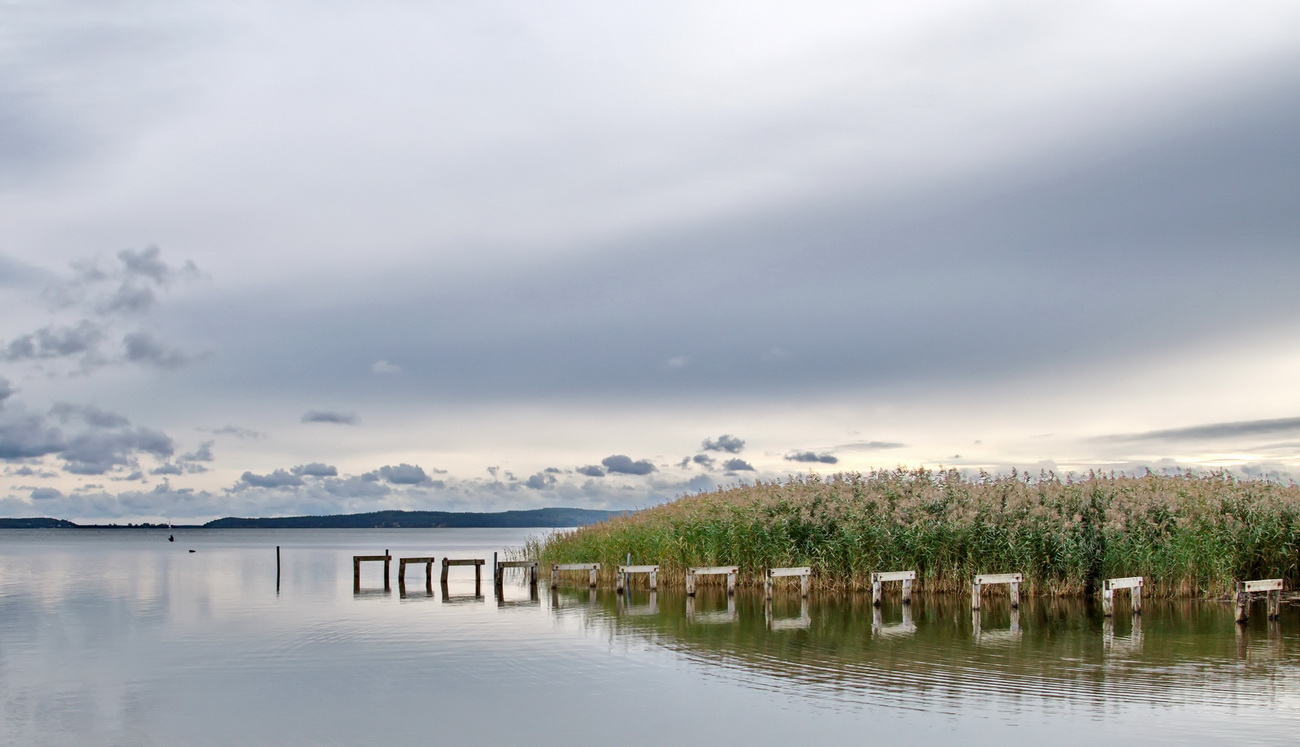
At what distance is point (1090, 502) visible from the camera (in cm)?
3041

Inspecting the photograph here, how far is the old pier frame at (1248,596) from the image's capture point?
22.8m

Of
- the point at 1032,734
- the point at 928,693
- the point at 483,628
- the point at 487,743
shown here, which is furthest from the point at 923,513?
the point at 487,743

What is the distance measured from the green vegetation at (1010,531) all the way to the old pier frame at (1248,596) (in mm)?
3599

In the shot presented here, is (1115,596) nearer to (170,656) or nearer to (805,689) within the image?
(805,689)

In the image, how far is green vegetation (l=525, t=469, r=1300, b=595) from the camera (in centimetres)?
2838

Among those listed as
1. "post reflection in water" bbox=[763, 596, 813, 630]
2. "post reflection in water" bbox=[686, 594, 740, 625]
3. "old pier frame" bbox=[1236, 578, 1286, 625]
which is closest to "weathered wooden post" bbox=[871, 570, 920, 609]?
"post reflection in water" bbox=[763, 596, 813, 630]

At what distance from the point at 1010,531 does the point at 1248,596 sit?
6.72m

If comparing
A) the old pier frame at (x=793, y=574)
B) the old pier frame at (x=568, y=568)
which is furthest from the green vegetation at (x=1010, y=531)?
the old pier frame at (x=568, y=568)

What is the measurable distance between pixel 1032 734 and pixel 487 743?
6.91 metres

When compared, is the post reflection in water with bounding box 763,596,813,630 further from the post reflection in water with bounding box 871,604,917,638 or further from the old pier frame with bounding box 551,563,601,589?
the old pier frame with bounding box 551,563,601,589

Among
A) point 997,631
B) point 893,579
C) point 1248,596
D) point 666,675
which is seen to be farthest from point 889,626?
point 1248,596

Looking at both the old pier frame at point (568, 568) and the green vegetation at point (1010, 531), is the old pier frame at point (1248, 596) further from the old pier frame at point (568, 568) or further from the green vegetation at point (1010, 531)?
the old pier frame at point (568, 568)

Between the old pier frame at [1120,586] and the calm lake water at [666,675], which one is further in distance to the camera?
the old pier frame at [1120,586]

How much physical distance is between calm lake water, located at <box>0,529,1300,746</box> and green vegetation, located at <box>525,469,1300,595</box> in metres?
1.30
